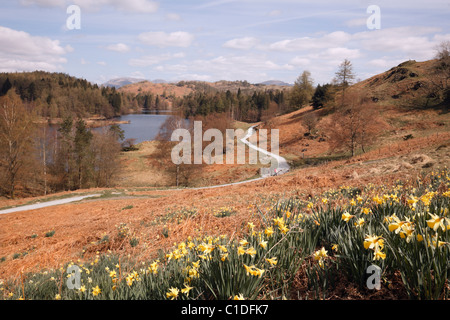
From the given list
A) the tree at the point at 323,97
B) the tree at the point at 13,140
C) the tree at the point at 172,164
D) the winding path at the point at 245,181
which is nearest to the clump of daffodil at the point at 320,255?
the winding path at the point at 245,181

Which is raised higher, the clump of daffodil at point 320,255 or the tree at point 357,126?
the tree at point 357,126

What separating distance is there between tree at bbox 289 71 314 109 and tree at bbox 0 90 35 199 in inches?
2934

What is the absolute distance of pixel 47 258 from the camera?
6.75 meters

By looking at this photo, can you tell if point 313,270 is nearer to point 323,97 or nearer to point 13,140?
point 13,140

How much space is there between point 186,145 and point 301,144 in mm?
23515

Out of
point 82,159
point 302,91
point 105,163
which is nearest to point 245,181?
point 105,163

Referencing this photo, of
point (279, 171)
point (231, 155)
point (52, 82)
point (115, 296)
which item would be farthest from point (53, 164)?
point (52, 82)

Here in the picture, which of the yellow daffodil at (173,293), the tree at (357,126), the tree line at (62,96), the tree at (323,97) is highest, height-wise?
the tree line at (62,96)

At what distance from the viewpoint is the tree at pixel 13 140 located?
31375mm

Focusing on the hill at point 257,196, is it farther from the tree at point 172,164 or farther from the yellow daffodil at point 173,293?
the tree at point 172,164

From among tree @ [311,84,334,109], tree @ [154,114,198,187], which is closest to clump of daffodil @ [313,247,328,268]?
tree @ [154,114,198,187]

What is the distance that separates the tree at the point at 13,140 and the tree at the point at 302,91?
245ft

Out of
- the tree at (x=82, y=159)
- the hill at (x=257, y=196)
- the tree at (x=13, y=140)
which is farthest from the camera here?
the tree at (x=82, y=159)
